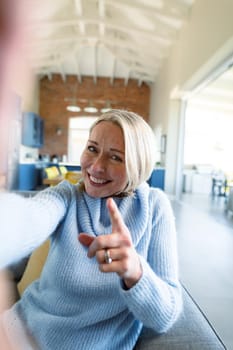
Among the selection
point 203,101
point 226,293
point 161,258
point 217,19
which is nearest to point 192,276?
point 226,293

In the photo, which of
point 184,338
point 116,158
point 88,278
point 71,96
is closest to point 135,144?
point 116,158

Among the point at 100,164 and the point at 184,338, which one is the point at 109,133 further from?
the point at 184,338

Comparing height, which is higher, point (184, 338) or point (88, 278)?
point (88, 278)

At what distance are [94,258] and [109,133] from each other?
1.08 feet

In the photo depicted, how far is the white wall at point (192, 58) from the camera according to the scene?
4.18 metres

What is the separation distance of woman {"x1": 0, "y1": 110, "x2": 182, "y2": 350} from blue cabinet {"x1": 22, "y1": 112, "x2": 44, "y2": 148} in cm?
765

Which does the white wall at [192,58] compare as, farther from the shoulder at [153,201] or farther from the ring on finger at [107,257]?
the ring on finger at [107,257]

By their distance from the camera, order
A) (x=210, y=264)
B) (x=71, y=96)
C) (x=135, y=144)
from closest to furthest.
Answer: (x=135, y=144) < (x=210, y=264) < (x=71, y=96)

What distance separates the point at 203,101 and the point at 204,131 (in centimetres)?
142

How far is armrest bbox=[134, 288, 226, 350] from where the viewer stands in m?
0.69

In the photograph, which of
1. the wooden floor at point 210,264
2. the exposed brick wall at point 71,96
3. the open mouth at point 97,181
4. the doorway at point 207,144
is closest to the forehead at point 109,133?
the open mouth at point 97,181

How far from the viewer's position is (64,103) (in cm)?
1118

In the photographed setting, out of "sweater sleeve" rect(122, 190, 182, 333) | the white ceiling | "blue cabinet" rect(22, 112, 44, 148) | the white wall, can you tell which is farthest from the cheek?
"blue cabinet" rect(22, 112, 44, 148)

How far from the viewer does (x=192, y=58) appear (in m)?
5.73
